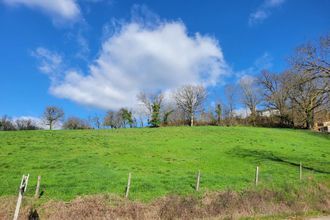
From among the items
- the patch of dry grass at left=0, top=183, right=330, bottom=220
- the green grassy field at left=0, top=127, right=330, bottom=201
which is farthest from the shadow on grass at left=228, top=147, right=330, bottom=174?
the patch of dry grass at left=0, top=183, right=330, bottom=220

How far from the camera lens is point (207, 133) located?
58.0 meters

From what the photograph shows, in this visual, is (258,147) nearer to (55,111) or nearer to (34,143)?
(34,143)

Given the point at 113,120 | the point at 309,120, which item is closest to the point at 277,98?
the point at 309,120

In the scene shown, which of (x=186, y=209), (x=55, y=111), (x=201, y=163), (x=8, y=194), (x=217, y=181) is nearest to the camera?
(x=186, y=209)

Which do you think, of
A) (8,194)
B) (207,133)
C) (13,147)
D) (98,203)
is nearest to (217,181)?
(98,203)

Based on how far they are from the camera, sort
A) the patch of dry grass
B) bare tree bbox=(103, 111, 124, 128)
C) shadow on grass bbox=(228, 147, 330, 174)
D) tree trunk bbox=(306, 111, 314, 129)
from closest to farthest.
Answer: the patch of dry grass < shadow on grass bbox=(228, 147, 330, 174) < tree trunk bbox=(306, 111, 314, 129) < bare tree bbox=(103, 111, 124, 128)

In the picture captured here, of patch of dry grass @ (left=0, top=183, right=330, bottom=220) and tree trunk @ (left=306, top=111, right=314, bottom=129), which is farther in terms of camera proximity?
tree trunk @ (left=306, top=111, right=314, bottom=129)

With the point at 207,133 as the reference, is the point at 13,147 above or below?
below

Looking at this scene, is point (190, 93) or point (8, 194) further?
point (190, 93)

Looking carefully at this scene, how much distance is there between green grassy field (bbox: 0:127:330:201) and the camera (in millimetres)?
23141

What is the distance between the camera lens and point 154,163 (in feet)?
105

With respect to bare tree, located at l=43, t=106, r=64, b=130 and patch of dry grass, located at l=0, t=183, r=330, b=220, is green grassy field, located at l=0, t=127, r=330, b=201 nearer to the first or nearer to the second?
patch of dry grass, located at l=0, t=183, r=330, b=220

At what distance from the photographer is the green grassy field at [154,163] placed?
2314 cm

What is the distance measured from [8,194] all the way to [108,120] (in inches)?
4243
